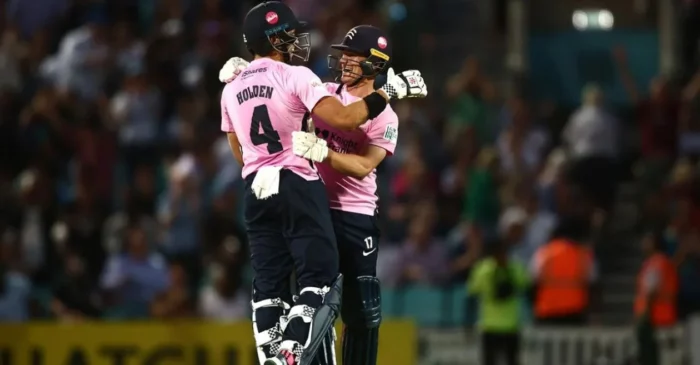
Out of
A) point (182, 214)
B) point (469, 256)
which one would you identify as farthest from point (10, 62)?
point (469, 256)

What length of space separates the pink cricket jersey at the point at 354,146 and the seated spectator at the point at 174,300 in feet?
20.9

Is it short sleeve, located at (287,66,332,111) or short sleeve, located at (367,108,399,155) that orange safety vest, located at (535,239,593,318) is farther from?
short sleeve, located at (287,66,332,111)

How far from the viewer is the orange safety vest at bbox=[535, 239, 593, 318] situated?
16781mm

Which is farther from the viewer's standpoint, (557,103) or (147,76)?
(557,103)

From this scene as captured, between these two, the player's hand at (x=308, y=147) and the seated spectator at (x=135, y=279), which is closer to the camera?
the player's hand at (x=308, y=147)

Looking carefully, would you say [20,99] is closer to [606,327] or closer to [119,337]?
[119,337]

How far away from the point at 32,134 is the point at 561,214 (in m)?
6.55

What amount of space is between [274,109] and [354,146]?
0.96 m

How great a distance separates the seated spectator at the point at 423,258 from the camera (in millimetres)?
17141

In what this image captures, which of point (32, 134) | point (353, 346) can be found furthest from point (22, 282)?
point (353, 346)

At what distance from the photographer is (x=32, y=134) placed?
18688mm

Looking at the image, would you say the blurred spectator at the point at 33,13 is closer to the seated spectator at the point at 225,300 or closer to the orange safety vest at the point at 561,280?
Result: the seated spectator at the point at 225,300

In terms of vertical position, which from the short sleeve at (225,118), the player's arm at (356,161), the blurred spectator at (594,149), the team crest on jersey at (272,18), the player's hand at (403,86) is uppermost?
the blurred spectator at (594,149)

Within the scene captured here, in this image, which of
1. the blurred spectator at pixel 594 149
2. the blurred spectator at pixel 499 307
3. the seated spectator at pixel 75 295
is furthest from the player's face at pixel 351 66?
the blurred spectator at pixel 594 149
